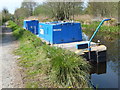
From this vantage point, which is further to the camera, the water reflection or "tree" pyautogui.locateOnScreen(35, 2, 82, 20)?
"tree" pyautogui.locateOnScreen(35, 2, 82, 20)

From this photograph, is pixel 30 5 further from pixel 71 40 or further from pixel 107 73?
pixel 107 73

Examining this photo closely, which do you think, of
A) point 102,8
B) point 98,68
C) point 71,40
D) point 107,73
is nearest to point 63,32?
point 71,40

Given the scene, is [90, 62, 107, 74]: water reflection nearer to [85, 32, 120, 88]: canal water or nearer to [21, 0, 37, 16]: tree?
[85, 32, 120, 88]: canal water

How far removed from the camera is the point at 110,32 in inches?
928

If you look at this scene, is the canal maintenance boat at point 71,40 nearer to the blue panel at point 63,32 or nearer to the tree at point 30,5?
the blue panel at point 63,32

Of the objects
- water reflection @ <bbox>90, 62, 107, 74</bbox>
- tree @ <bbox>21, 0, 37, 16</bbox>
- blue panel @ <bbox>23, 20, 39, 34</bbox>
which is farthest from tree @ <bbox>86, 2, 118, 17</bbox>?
tree @ <bbox>21, 0, 37, 16</bbox>

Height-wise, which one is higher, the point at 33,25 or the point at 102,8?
the point at 102,8

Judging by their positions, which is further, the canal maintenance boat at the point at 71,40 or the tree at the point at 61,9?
the tree at the point at 61,9

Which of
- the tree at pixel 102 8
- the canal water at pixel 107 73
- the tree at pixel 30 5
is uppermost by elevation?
the tree at pixel 30 5

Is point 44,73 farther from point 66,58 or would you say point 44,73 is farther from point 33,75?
point 66,58

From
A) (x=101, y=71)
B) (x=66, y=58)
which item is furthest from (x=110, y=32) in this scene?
(x=66, y=58)

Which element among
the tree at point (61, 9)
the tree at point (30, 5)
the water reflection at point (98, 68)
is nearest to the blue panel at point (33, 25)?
the water reflection at point (98, 68)

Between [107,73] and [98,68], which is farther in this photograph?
[98,68]

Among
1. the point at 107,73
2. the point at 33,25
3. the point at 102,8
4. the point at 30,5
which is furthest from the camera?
the point at 30,5
